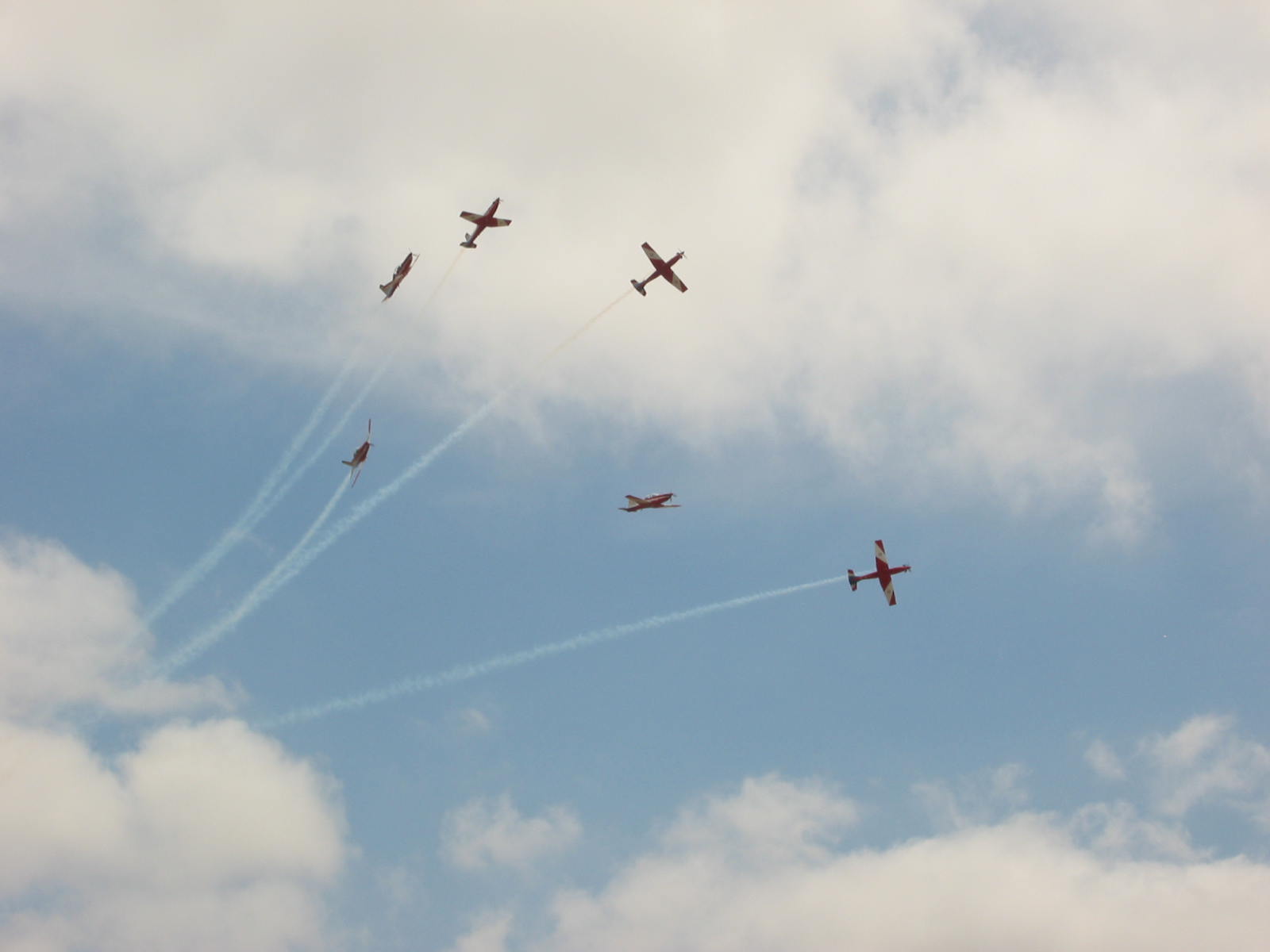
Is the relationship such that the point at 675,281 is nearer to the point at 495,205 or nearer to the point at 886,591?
the point at 495,205

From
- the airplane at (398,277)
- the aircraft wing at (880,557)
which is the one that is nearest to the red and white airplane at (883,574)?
the aircraft wing at (880,557)

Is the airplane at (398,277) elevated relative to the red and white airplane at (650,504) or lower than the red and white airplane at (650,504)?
elevated

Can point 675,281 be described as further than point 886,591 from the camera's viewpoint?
No

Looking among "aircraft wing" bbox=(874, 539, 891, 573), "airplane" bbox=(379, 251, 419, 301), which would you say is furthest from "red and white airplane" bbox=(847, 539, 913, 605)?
"airplane" bbox=(379, 251, 419, 301)

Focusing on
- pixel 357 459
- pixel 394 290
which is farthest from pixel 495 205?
pixel 357 459

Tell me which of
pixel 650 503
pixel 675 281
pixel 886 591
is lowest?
pixel 886 591

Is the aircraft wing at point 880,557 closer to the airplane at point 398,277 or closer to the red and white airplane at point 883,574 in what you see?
the red and white airplane at point 883,574

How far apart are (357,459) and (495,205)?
1252 inches

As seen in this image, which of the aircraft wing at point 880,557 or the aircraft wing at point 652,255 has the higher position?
the aircraft wing at point 652,255

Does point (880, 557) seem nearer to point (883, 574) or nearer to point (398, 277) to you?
point (883, 574)

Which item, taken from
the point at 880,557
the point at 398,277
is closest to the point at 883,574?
the point at 880,557

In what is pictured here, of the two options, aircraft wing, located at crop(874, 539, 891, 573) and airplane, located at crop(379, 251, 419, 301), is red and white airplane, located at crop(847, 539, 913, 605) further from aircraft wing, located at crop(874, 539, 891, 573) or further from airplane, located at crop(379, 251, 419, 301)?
airplane, located at crop(379, 251, 419, 301)

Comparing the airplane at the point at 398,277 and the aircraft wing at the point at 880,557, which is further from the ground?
the airplane at the point at 398,277

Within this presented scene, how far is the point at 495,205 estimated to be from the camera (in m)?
120
